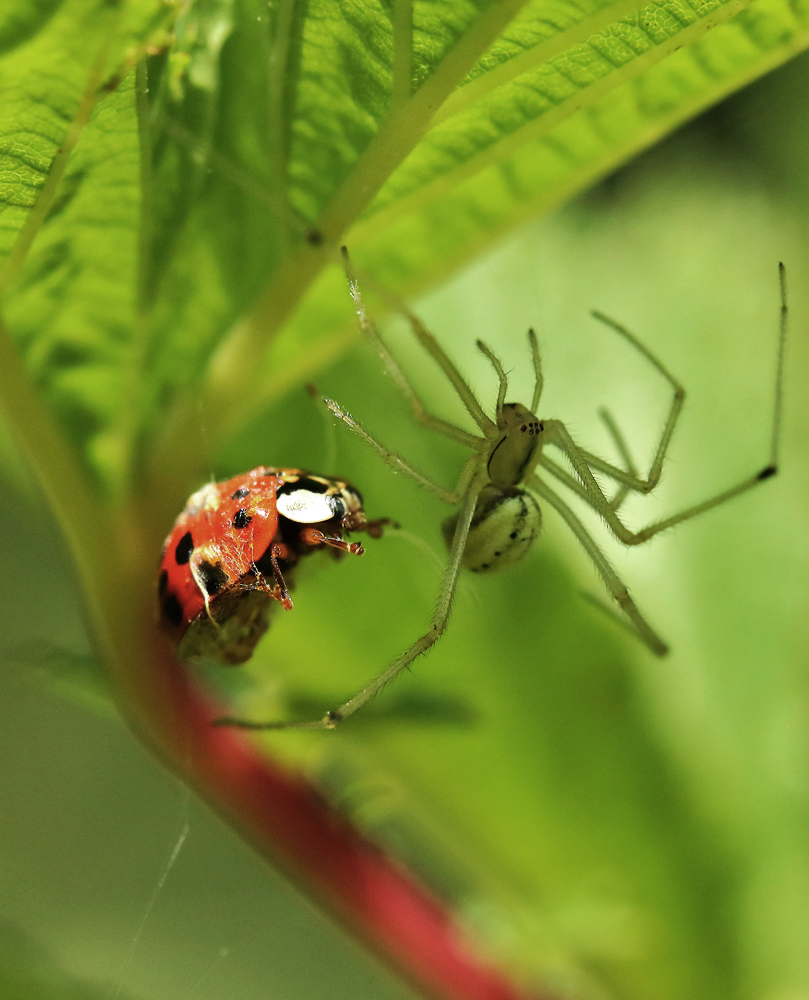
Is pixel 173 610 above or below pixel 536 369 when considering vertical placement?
below

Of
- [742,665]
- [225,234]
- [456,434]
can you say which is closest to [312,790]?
[456,434]

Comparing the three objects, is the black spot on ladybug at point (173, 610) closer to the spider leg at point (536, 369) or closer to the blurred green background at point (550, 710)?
the blurred green background at point (550, 710)

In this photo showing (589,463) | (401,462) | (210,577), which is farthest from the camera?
(589,463)

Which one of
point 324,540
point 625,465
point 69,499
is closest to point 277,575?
point 324,540

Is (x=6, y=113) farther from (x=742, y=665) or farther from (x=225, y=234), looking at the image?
(x=742, y=665)

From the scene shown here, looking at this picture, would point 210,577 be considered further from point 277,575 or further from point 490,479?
point 490,479

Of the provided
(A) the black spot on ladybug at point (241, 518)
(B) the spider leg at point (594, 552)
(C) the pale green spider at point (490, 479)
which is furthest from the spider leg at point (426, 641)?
(A) the black spot on ladybug at point (241, 518)
